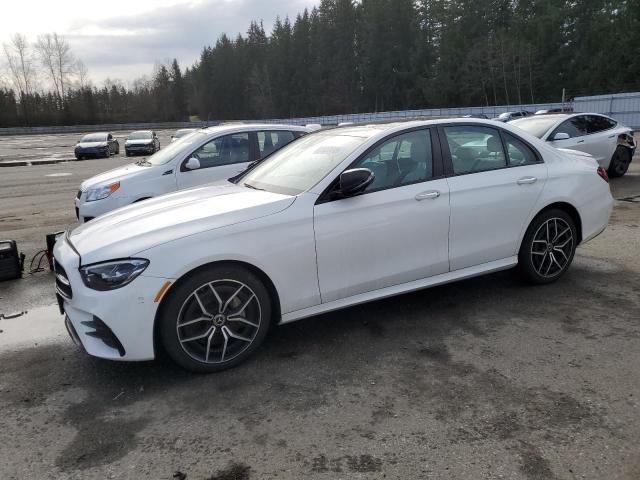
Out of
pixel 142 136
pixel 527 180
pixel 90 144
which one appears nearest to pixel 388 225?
pixel 527 180

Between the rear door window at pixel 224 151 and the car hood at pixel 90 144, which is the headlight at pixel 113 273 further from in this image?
the car hood at pixel 90 144

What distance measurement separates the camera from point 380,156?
14.1 feet

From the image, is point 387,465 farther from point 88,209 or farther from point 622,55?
point 622,55

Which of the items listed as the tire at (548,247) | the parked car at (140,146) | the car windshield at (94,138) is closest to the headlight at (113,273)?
the tire at (548,247)

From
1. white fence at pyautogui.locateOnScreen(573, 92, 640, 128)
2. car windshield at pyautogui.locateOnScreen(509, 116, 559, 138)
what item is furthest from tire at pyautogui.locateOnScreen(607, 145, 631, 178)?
white fence at pyautogui.locateOnScreen(573, 92, 640, 128)

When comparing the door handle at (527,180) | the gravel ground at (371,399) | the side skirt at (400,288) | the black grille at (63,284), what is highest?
the door handle at (527,180)

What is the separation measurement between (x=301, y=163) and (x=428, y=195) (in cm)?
111

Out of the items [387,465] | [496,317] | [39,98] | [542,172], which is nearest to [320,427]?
[387,465]

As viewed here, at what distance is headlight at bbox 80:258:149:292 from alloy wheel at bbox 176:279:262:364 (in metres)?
0.38

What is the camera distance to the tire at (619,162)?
38.3ft

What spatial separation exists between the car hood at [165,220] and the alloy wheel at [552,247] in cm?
254

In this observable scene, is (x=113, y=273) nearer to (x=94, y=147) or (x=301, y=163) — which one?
(x=301, y=163)

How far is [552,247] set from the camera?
201 inches

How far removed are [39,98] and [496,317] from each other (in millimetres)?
99719
